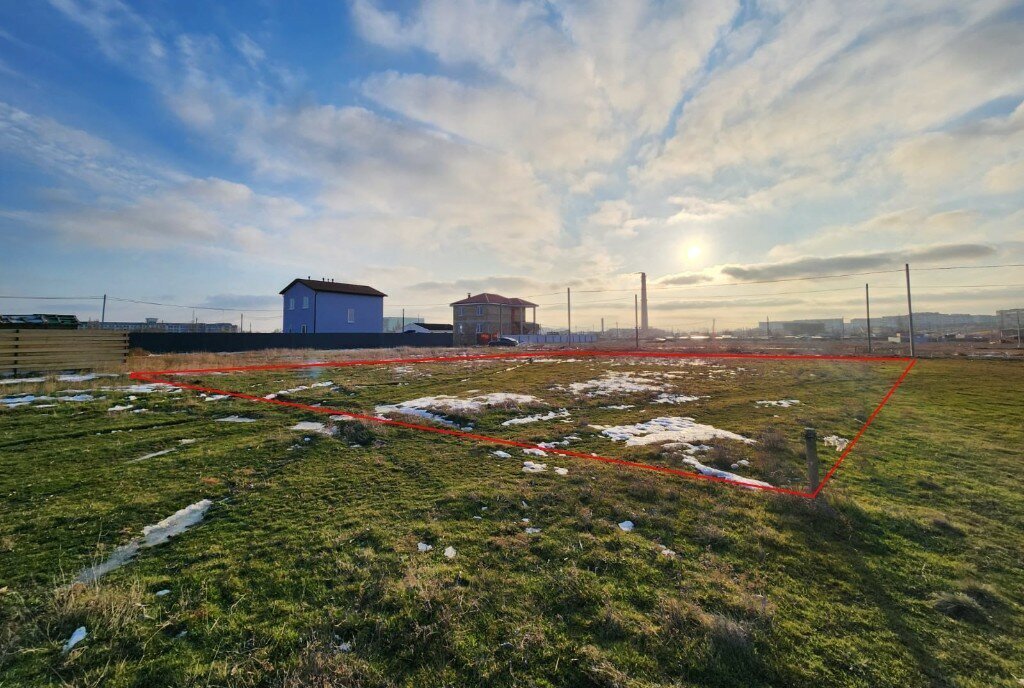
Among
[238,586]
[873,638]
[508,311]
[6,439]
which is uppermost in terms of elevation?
[508,311]

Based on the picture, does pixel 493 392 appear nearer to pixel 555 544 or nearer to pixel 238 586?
pixel 555 544

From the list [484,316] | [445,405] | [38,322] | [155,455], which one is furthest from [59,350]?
[484,316]

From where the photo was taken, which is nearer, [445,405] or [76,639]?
[76,639]

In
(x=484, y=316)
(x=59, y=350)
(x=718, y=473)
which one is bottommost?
(x=718, y=473)

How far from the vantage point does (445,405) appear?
39.3 ft

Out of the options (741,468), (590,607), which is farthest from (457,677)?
(741,468)

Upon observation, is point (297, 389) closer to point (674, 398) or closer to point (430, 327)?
point (674, 398)

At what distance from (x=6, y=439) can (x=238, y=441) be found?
4.49 metres

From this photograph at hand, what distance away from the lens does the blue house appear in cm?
4425

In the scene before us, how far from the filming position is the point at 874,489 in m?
6.55

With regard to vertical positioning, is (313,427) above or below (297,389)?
below

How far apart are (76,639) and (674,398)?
1450 cm

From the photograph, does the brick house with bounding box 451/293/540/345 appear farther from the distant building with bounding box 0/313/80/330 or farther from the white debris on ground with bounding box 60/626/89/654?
A: the white debris on ground with bounding box 60/626/89/654

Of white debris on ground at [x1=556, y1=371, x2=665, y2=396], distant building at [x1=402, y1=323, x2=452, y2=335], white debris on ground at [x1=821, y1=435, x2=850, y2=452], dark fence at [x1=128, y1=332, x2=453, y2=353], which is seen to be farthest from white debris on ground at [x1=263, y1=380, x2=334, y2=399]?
distant building at [x1=402, y1=323, x2=452, y2=335]
